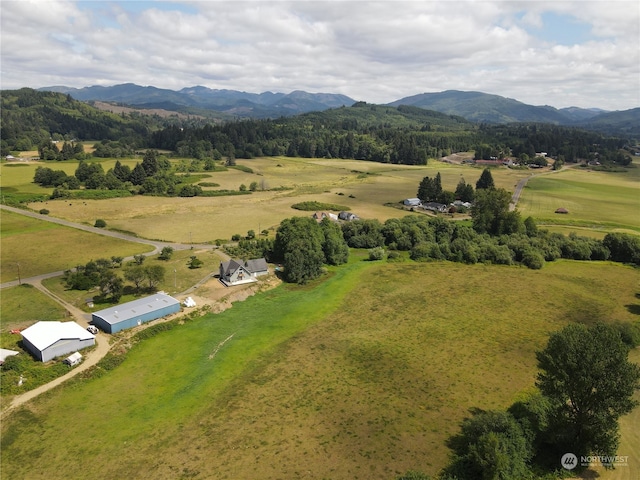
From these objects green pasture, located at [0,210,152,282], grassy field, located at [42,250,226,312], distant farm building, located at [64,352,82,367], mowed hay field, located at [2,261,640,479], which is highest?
green pasture, located at [0,210,152,282]

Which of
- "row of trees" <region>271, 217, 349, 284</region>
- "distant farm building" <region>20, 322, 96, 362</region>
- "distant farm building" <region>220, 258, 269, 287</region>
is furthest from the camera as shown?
"row of trees" <region>271, 217, 349, 284</region>

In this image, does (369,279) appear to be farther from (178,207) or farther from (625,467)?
(178,207)

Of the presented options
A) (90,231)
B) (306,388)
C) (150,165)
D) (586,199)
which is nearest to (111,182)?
(150,165)

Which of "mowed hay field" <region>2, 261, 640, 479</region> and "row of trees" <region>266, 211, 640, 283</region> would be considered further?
"row of trees" <region>266, 211, 640, 283</region>

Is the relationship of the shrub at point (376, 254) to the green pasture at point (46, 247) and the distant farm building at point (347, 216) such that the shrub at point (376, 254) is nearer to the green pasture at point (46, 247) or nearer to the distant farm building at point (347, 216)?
the distant farm building at point (347, 216)

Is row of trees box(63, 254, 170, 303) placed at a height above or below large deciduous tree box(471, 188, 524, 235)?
below

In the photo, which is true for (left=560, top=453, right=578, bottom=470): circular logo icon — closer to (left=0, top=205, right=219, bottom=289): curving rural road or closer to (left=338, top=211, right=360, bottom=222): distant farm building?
(left=0, top=205, right=219, bottom=289): curving rural road

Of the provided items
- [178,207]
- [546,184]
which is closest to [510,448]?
[178,207]

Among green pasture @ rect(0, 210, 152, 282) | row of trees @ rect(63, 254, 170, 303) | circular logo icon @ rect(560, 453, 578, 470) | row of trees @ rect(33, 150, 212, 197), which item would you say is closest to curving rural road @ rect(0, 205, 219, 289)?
green pasture @ rect(0, 210, 152, 282)
